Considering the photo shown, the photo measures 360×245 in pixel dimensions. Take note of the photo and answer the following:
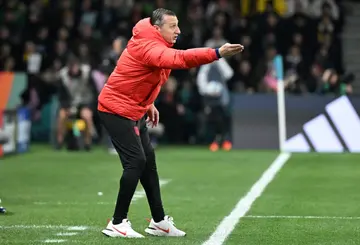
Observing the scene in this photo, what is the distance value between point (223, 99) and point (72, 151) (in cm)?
337

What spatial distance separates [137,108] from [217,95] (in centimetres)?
1269

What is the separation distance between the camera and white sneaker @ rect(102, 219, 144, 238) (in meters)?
9.73

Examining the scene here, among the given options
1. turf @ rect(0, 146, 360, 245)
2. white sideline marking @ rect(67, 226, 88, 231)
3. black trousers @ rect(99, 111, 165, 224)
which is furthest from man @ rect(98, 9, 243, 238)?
white sideline marking @ rect(67, 226, 88, 231)

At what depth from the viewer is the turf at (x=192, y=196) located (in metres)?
10.0

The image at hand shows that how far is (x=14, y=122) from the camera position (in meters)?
21.0

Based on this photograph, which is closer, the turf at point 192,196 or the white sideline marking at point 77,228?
the turf at point 192,196

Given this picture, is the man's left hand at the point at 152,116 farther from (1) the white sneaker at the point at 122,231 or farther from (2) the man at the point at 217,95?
(2) the man at the point at 217,95

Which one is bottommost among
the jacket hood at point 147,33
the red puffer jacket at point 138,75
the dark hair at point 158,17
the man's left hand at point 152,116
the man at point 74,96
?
the man at point 74,96

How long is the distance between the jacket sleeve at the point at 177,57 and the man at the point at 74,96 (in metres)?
12.7

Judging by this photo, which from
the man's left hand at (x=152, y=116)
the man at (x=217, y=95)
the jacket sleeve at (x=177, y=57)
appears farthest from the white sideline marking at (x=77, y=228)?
the man at (x=217, y=95)

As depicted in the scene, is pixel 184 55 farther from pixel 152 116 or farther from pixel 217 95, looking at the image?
pixel 217 95

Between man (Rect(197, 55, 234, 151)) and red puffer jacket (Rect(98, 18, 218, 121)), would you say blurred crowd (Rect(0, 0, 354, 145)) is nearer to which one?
man (Rect(197, 55, 234, 151))

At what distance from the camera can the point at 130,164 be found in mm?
9734

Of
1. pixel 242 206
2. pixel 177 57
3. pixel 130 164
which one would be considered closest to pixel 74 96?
pixel 242 206
